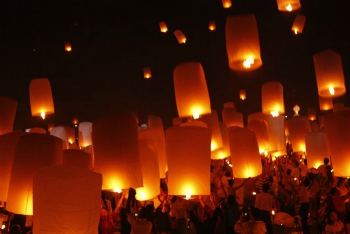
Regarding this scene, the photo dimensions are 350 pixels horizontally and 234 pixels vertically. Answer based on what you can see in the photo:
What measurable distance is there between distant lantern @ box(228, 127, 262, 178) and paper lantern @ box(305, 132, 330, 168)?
278 cm

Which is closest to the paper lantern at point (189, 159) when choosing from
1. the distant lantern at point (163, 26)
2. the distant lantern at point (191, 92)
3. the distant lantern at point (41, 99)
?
the distant lantern at point (191, 92)

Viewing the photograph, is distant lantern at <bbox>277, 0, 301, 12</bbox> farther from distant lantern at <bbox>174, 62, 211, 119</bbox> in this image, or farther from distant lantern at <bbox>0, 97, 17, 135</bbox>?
distant lantern at <bbox>0, 97, 17, 135</bbox>

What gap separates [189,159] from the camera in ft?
18.0

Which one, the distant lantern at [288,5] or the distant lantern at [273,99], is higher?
the distant lantern at [288,5]

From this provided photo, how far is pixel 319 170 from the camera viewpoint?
9688 millimetres

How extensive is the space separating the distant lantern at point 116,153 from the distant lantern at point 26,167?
0.57m

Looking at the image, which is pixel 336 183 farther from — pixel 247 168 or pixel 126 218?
pixel 126 218

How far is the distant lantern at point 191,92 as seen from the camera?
Answer: 6.73 metres

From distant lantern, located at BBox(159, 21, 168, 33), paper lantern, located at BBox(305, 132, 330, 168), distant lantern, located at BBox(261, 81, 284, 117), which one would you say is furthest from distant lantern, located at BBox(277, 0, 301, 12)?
distant lantern, located at BBox(159, 21, 168, 33)

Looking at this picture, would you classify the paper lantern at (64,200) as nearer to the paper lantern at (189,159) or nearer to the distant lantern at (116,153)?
the distant lantern at (116,153)

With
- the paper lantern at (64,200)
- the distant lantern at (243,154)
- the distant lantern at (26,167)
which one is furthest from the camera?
the distant lantern at (243,154)

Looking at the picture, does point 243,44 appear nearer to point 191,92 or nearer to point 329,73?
point 191,92

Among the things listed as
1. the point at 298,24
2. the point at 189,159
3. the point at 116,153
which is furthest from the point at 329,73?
the point at 116,153

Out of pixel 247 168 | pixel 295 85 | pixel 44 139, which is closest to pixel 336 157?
pixel 247 168
